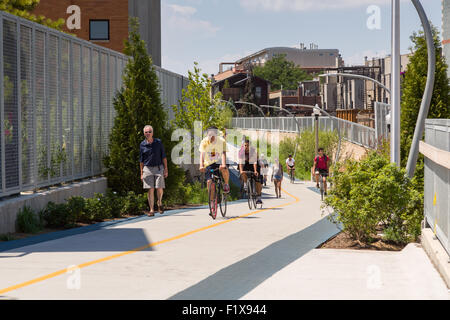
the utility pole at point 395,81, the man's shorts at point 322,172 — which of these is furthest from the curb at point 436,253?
the man's shorts at point 322,172

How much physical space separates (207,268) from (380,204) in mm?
4496

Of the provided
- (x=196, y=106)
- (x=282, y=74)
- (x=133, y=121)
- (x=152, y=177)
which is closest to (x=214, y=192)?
(x=152, y=177)

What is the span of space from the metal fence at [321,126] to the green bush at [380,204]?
101 ft

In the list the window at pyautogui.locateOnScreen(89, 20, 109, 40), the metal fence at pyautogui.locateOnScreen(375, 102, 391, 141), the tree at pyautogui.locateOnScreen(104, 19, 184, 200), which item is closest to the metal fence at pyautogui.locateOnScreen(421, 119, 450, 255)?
the tree at pyautogui.locateOnScreen(104, 19, 184, 200)

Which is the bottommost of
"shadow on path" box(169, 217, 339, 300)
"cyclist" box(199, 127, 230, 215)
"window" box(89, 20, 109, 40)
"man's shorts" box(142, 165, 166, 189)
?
"shadow on path" box(169, 217, 339, 300)

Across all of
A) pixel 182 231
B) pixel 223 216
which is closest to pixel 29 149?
pixel 182 231

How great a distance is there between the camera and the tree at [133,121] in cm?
1822

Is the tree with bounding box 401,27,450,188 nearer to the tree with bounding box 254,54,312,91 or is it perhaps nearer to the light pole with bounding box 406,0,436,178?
the light pole with bounding box 406,0,436,178

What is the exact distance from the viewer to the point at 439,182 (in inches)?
387

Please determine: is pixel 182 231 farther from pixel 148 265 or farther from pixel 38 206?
pixel 148 265

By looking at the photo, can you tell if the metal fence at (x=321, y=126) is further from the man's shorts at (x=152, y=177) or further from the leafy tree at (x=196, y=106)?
the man's shorts at (x=152, y=177)

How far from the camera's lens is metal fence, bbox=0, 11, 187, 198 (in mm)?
12984

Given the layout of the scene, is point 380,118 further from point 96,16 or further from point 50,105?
point 50,105

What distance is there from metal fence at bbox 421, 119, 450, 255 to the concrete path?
0.50 meters
